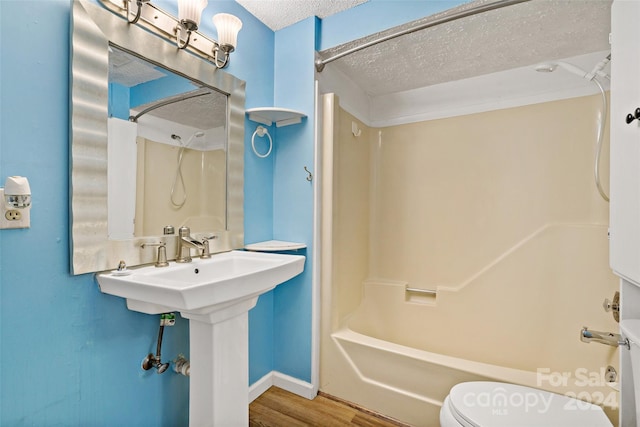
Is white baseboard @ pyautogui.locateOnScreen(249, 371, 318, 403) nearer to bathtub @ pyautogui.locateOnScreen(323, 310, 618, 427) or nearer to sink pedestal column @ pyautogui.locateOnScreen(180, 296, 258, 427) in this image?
bathtub @ pyautogui.locateOnScreen(323, 310, 618, 427)

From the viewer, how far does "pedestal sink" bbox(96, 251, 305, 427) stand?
97 centimetres

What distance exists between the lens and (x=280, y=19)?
5.96 feet

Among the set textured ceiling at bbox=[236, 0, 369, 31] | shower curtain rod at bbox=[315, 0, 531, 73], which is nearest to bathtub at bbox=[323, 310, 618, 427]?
shower curtain rod at bbox=[315, 0, 531, 73]

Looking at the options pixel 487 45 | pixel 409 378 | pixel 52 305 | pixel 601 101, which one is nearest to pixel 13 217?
pixel 52 305

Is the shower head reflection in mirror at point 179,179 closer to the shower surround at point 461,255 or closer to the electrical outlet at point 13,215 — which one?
the electrical outlet at point 13,215

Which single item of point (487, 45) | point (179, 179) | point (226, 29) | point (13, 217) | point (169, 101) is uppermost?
point (487, 45)

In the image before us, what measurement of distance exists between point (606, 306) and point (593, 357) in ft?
2.82

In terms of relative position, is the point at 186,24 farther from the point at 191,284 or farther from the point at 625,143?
the point at 625,143

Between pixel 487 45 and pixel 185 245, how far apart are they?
2.11 meters

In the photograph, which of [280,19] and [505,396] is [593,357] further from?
[280,19]

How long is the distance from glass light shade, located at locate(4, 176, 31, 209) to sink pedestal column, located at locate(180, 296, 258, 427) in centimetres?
61

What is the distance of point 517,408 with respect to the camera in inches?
43.4

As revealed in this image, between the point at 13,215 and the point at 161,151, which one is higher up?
the point at 161,151

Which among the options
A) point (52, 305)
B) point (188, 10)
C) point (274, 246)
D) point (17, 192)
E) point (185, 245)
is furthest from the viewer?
point (274, 246)
